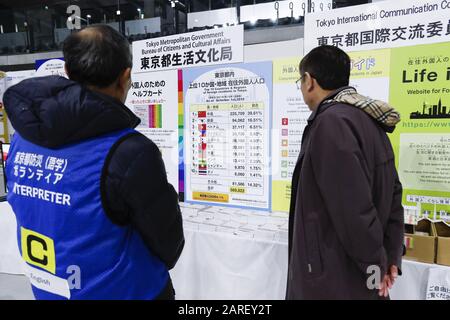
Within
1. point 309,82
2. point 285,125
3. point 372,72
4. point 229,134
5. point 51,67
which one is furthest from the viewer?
point 51,67

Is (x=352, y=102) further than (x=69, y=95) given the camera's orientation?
Yes

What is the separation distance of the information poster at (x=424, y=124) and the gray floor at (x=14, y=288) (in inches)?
111

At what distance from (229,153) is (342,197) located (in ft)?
4.44

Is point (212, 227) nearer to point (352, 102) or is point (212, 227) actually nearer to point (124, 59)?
point (352, 102)

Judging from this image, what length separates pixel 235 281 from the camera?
197cm

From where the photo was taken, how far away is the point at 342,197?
1045 mm

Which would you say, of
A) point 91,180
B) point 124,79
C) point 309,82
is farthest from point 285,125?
point 91,180

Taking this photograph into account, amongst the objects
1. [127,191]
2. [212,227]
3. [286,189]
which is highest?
[127,191]

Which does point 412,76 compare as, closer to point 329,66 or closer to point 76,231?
point 329,66

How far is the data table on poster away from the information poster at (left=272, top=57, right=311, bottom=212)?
0.08 metres

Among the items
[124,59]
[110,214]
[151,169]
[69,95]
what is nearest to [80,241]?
[110,214]

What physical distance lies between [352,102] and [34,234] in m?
1.06

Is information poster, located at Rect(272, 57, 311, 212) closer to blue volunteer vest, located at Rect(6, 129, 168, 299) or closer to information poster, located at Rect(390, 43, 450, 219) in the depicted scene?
information poster, located at Rect(390, 43, 450, 219)

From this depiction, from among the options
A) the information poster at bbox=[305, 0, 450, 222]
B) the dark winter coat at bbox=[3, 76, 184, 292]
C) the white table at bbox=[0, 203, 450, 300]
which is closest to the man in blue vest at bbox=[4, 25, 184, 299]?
the dark winter coat at bbox=[3, 76, 184, 292]
